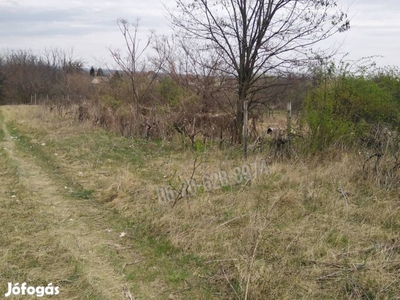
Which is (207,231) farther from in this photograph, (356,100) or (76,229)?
(356,100)

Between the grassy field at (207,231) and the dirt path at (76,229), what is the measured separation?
14 mm

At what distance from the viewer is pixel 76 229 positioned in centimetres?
391

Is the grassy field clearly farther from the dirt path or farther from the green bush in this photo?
the green bush

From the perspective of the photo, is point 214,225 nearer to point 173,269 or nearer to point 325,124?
point 173,269

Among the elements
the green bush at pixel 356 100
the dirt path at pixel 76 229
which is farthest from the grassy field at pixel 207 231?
the green bush at pixel 356 100
